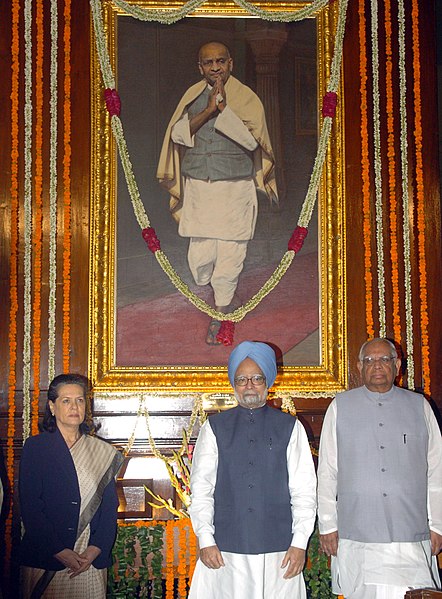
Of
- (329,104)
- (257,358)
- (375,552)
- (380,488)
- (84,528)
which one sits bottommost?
(375,552)

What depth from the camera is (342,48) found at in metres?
6.05

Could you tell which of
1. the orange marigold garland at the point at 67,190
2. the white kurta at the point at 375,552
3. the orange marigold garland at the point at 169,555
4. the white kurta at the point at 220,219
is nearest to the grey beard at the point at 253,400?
the white kurta at the point at 375,552

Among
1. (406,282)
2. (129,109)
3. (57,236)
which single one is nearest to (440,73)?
(406,282)

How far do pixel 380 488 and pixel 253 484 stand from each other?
79cm

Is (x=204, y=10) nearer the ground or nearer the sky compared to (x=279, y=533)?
nearer the sky

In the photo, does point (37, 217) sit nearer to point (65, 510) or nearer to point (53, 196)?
point (53, 196)

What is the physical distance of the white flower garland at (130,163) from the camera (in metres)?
5.81

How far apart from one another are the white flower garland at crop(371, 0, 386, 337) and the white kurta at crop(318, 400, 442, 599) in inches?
66.2

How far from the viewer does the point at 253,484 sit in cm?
361

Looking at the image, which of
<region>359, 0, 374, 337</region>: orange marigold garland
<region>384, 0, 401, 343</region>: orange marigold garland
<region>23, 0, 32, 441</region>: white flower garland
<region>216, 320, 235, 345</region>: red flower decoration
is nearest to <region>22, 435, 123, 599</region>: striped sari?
<region>23, 0, 32, 441</region>: white flower garland

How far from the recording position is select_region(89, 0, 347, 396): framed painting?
5.79 metres

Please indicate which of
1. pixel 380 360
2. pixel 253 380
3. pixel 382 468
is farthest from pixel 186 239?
pixel 382 468

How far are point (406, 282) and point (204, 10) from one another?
246 centimetres

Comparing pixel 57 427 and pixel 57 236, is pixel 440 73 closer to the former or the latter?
pixel 57 236
